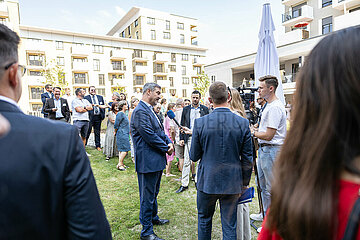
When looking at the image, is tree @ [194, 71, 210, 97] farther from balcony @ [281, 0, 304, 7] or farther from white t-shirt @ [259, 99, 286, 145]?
white t-shirt @ [259, 99, 286, 145]

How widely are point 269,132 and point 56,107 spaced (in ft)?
24.0

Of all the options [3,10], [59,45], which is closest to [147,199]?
[3,10]

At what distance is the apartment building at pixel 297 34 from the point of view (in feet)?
76.0

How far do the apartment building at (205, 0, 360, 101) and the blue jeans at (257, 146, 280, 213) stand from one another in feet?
66.9

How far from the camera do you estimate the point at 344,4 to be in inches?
947

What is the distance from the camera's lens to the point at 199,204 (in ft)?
9.25

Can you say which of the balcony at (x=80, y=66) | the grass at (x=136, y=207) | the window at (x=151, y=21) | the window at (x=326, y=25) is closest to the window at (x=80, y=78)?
the balcony at (x=80, y=66)

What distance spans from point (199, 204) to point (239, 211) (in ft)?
2.11

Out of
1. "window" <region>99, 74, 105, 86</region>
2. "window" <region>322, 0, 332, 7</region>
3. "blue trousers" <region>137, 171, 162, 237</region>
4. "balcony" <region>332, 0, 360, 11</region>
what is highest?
"window" <region>322, 0, 332, 7</region>

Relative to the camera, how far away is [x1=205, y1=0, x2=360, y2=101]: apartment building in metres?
23.2

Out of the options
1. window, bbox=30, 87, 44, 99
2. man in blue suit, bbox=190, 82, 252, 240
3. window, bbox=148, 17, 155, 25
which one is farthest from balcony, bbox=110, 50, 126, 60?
man in blue suit, bbox=190, 82, 252, 240

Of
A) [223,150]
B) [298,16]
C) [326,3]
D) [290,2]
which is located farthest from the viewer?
[290,2]

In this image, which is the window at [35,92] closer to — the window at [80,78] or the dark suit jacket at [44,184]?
the window at [80,78]

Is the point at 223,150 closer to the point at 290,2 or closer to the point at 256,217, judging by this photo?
the point at 256,217
